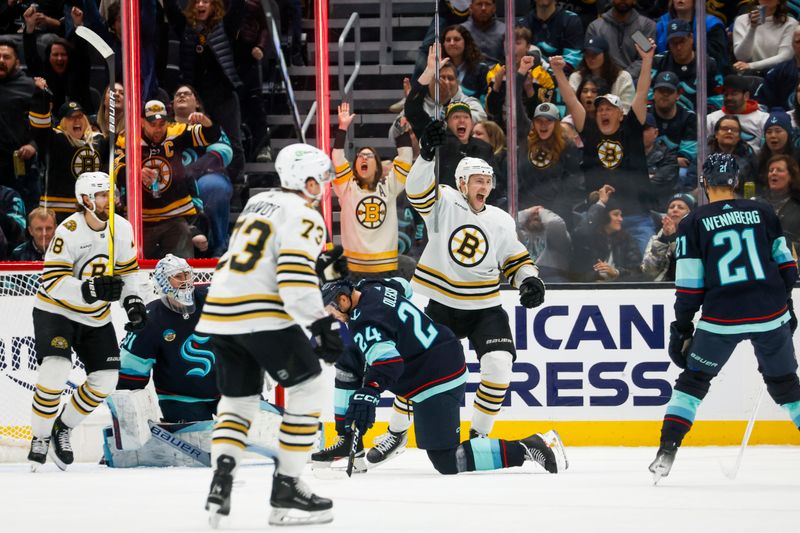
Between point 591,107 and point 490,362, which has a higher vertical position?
point 591,107

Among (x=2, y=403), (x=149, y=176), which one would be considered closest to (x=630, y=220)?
(x=149, y=176)

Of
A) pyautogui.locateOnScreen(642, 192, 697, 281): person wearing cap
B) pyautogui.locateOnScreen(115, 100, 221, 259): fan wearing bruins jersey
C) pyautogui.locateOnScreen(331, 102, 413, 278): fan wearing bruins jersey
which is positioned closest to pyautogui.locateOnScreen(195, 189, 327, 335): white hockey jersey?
pyautogui.locateOnScreen(331, 102, 413, 278): fan wearing bruins jersey

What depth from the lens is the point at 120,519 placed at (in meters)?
3.45

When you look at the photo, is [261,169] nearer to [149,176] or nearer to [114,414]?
[149,176]

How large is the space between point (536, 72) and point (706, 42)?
97cm

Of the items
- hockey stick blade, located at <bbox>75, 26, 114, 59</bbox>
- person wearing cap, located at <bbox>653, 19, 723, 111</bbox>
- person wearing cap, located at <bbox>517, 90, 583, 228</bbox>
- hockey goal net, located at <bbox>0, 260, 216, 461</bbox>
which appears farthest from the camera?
person wearing cap, located at <bbox>653, 19, 723, 111</bbox>

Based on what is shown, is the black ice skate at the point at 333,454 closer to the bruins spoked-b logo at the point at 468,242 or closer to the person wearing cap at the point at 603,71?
the bruins spoked-b logo at the point at 468,242

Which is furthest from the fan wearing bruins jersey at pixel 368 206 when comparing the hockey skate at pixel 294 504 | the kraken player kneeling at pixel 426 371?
the hockey skate at pixel 294 504

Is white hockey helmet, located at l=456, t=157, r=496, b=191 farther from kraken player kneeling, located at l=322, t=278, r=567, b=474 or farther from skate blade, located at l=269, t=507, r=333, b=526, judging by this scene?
skate blade, located at l=269, t=507, r=333, b=526

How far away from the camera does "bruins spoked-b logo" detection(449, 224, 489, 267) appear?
5520mm

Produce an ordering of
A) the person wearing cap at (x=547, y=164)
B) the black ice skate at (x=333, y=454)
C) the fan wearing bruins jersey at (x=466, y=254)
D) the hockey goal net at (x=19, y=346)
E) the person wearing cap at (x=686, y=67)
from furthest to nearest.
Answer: the person wearing cap at (x=686, y=67) < the person wearing cap at (x=547, y=164) < the hockey goal net at (x=19, y=346) < the fan wearing bruins jersey at (x=466, y=254) < the black ice skate at (x=333, y=454)

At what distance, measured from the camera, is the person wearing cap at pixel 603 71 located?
23.2ft

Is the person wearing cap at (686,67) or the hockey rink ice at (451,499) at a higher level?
the person wearing cap at (686,67)

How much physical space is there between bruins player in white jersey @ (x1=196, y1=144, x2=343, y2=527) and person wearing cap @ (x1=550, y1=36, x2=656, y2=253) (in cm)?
363
